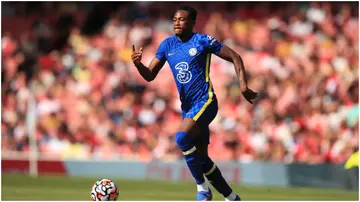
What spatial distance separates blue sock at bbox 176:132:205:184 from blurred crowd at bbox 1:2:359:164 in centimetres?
833

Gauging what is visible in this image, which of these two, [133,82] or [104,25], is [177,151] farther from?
[104,25]

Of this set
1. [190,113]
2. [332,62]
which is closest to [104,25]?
[332,62]

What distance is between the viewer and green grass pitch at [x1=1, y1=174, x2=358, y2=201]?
15.1 metres

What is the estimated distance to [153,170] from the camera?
71.3ft

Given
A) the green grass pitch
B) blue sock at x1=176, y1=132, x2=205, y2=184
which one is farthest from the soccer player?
the green grass pitch

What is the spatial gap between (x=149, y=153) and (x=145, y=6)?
5.71 metres

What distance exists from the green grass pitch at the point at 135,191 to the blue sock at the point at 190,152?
294 centimetres

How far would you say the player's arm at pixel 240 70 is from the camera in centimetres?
1102

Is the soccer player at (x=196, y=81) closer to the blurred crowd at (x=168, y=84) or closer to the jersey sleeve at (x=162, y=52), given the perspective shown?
the jersey sleeve at (x=162, y=52)

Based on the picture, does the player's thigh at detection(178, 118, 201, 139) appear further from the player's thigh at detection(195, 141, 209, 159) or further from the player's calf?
the player's thigh at detection(195, 141, 209, 159)

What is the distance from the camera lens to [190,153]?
11266 millimetres

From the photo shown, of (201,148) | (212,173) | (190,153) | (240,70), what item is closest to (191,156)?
(190,153)

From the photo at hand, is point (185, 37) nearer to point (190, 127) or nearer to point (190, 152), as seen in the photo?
point (190, 127)

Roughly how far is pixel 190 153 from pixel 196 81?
0.91 metres
